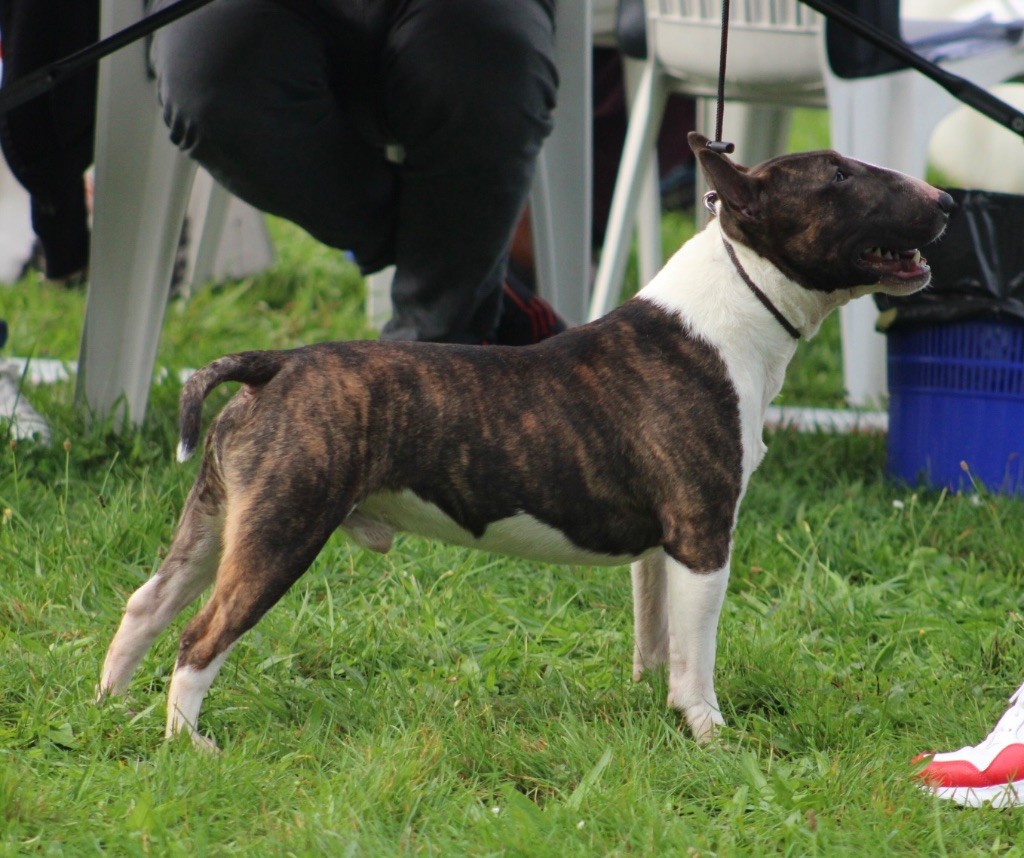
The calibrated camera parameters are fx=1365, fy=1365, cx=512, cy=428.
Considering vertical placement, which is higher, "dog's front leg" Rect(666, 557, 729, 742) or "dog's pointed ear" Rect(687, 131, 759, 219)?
"dog's pointed ear" Rect(687, 131, 759, 219)

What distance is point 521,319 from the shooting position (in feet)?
13.4

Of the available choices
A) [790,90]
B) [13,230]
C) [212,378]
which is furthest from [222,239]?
[212,378]

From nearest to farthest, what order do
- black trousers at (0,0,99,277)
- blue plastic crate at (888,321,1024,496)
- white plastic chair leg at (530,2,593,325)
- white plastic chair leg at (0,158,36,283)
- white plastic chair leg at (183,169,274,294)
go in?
black trousers at (0,0,99,277) → blue plastic crate at (888,321,1024,496) → white plastic chair leg at (530,2,593,325) → white plastic chair leg at (183,169,274,294) → white plastic chair leg at (0,158,36,283)

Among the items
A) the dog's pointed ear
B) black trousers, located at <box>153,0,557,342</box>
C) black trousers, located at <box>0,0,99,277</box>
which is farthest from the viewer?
black trousers, located at <box>0,0,99,277</box>

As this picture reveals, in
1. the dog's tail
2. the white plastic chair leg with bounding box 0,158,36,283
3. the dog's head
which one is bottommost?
the white plastic chair leg with bounding box 0,158,36,283

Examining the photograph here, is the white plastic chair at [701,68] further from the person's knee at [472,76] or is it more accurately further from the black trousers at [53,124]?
the black trousers at [53,124]

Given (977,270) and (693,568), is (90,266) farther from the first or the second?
(977,270)

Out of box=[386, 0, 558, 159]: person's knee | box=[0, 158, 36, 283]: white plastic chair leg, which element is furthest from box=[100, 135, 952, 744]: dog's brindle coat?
box=[0, 158, 36, 283]: white plastic chair leg

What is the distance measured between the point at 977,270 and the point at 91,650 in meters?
2.52

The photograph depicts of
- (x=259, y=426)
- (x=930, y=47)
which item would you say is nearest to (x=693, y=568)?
(x=259, y=426)

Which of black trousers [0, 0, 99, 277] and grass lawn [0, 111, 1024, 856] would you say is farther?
black trousers [0, 0, 99, 277]

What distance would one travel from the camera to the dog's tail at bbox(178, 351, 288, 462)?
225 centimetres

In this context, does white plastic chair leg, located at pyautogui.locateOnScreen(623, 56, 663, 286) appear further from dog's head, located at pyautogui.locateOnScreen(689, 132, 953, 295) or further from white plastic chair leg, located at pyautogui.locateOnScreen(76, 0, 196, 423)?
dog's head, located at pyautogui.locateOnScreen(689, 132, 953, 295)

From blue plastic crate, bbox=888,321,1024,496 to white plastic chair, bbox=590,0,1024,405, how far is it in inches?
27.0
